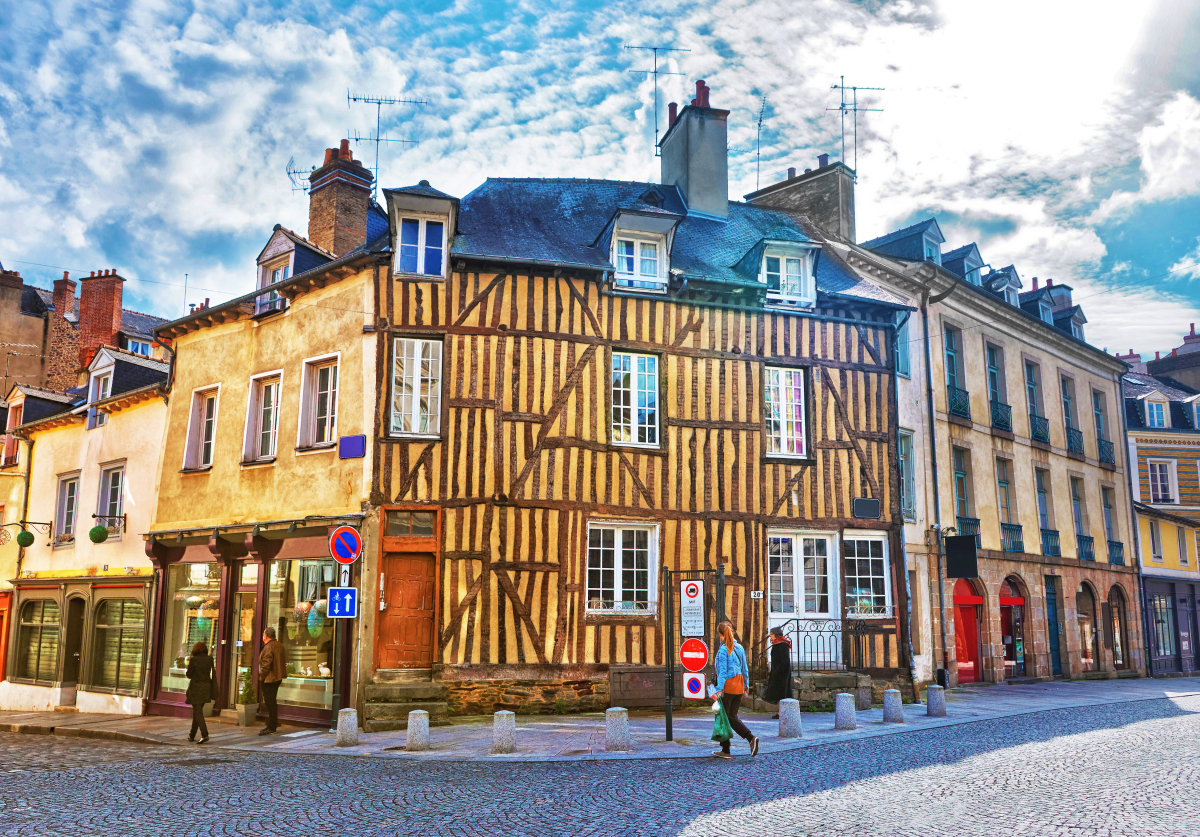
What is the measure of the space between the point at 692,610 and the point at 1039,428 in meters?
15.9

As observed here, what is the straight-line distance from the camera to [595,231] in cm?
1625

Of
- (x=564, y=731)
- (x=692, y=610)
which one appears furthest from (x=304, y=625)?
(x=692, y=610)

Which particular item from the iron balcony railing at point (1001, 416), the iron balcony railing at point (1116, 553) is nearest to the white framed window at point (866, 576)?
the iron balcony railing at point (1001, 416)

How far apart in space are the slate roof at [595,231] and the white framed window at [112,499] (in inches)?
355

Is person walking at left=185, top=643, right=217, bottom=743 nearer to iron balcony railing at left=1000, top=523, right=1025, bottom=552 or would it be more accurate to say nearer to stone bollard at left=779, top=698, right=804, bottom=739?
stone bollard at left=779, top=698, right=804, bottom=739

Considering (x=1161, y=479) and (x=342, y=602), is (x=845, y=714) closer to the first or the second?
(x=342, y=602)

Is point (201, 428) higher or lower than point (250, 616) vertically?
higher

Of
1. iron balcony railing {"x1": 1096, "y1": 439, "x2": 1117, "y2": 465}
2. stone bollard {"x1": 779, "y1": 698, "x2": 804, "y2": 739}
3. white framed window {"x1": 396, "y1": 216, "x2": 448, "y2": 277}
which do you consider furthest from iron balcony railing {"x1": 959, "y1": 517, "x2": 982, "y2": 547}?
white framed window {"x1": 396, "y1": 216, "x2": 448, "y2": 277}

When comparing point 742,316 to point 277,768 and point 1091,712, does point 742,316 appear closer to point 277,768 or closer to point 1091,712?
point 1091,712

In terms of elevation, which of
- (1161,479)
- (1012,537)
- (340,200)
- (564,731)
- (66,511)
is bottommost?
(564,731)

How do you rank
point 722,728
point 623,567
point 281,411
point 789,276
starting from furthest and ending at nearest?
point 789,276 → point 281,411 → point 623,567 → point 722,728

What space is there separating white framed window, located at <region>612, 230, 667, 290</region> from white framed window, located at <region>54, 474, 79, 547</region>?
41.8 ft

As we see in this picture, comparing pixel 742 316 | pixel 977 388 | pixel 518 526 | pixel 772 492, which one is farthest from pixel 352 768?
pixel 977 388

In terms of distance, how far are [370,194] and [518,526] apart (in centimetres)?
789
